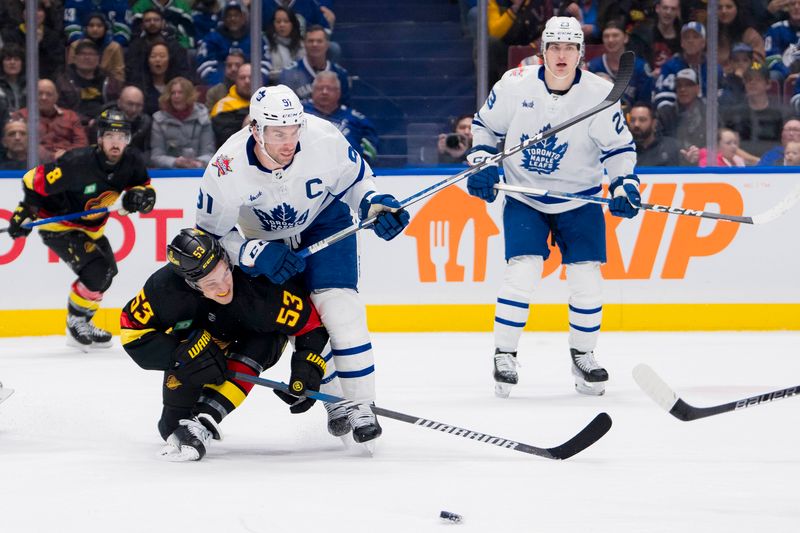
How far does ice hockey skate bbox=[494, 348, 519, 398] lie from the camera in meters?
4.46

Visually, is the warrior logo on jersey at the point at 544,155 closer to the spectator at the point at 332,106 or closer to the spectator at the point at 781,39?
the spectator at the point at 332,106

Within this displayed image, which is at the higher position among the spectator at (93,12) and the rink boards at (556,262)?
the spectator at (93,12)

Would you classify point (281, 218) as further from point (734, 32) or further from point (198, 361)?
point (734, 32)

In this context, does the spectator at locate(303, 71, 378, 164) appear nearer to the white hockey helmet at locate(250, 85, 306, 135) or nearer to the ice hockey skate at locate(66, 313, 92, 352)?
the ice hockey skate at locate(66, 313, 92, 352)

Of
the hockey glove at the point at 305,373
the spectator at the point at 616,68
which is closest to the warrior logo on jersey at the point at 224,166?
the hockey glove at the point at 305,373

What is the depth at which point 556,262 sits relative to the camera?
6262 millimetres

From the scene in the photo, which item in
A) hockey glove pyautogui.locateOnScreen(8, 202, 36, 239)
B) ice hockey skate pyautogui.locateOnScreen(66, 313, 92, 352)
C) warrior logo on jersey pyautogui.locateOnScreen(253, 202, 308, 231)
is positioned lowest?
ice hockey skate pyautogui.locateOnScreen(66, 313, 92, 352)

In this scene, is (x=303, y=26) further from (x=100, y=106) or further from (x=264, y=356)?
(x=264, y=356)

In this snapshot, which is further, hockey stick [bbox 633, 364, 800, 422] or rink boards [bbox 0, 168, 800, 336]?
rink boards [bbox 0, 168, 800, 336]

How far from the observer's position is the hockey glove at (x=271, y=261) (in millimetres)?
3344

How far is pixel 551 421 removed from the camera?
399 centimetres

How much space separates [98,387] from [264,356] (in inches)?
59.5

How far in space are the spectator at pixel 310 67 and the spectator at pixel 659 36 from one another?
1448 mm

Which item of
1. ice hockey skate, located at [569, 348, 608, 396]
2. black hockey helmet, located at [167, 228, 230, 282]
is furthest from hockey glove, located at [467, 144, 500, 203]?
black hockey helmet, located at [167, 228, 230, 282]
